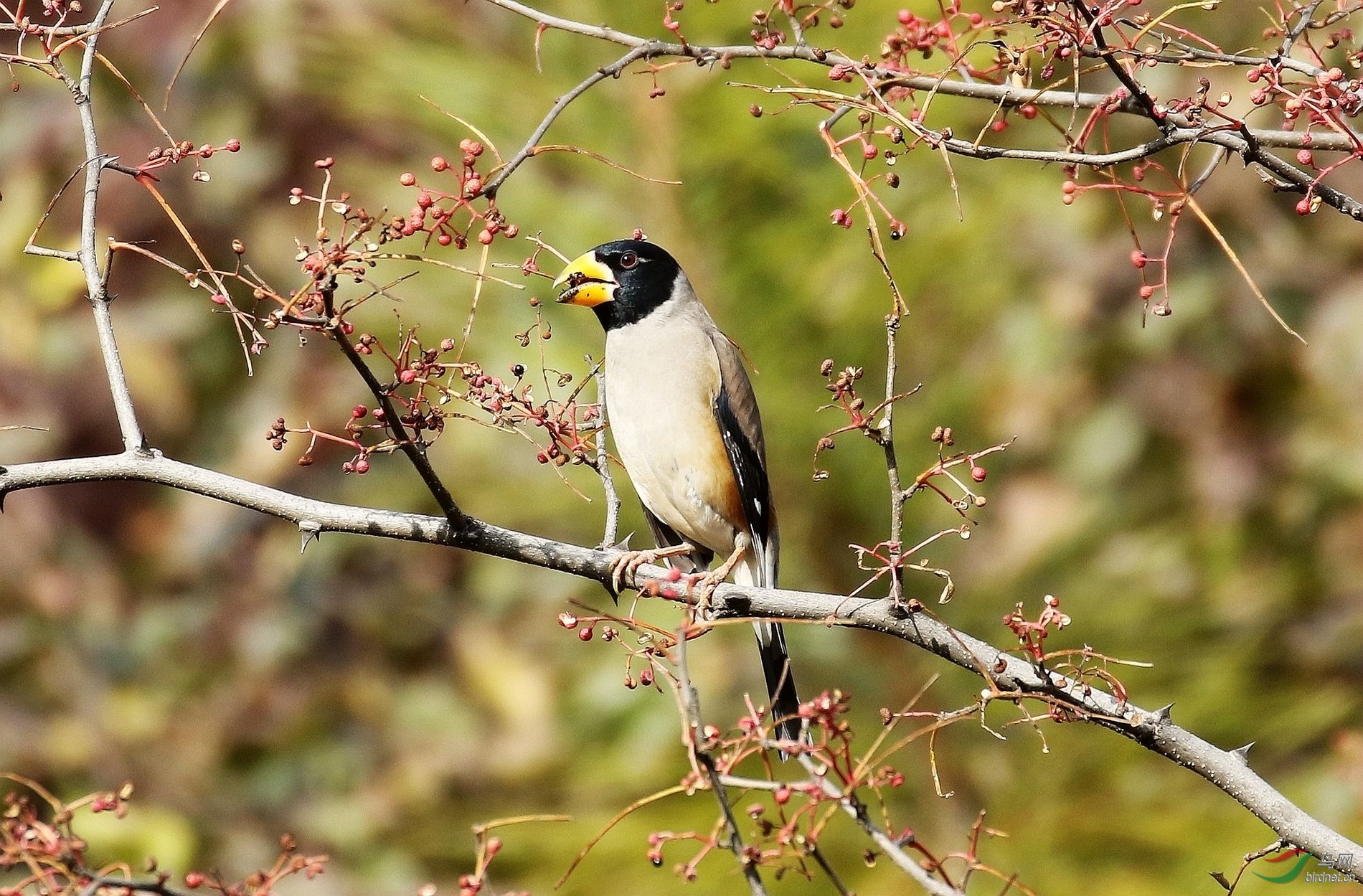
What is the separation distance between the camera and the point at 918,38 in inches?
86.4

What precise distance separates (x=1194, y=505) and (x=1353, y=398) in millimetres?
1142

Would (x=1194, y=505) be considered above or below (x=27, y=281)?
below

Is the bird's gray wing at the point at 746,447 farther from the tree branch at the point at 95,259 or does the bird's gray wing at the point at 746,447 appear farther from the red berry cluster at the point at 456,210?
the tree branch at the point at 95,259

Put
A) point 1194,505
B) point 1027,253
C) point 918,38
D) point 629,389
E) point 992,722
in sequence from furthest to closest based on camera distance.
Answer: point 1027,253 < point 1194,505 < point 992,722 < point 629,389 < point 918,38

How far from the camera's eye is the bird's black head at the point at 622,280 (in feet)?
13.4

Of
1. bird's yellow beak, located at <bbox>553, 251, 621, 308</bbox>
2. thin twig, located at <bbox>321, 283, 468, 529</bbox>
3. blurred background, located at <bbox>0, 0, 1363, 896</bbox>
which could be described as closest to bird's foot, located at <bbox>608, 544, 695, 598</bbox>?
thin twig, located at <bbox>321, 283, 468, 529</bbox>

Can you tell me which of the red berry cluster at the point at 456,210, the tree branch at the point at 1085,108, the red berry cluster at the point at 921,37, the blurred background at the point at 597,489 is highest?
the red berry cluster at the point at 921,37

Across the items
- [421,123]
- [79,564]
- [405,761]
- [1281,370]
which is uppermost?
[421,123]

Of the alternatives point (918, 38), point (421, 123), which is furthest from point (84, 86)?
point (421, 123)

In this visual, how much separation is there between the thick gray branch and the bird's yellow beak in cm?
138

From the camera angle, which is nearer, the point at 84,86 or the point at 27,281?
the point at 84,86

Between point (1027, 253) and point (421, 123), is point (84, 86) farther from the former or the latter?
point (1027, 253)

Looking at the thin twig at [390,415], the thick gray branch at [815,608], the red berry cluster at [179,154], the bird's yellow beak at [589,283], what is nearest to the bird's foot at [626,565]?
the thick gray branch at [815,608]

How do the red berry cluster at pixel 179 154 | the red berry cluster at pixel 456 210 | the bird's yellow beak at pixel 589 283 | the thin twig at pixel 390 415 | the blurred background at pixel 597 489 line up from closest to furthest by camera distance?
the thin twig at pixel 390 415, the red berry cluster at pixel 179 154, the red berry cluster at pixel 456 210, the bird's yellow beak at pixel 589 283, the blurred background at pixel 597 489
